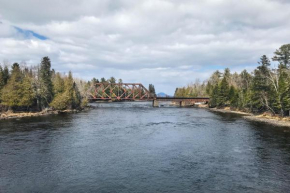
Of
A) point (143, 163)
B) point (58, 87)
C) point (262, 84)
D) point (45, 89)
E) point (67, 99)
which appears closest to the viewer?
point (143, 163)

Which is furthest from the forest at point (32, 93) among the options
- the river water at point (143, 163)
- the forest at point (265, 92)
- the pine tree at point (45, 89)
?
the forest at point (265, 92)

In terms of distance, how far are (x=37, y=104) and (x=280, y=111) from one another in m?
84.2

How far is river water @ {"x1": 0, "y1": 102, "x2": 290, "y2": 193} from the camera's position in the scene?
21.2 meters

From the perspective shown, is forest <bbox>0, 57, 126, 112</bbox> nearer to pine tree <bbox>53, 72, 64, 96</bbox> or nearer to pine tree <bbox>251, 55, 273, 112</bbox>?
pine tree <bbox>53, 72, 64, 96</bbox>

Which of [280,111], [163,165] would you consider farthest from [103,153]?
[280,111]

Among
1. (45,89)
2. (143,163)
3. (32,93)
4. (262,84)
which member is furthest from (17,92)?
(262,84)

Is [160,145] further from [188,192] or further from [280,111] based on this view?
[280,111]

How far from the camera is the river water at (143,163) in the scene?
2125cm

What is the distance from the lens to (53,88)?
95688 millimetres

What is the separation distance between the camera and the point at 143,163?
91.0 ft

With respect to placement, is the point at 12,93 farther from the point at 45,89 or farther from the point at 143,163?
the point at 143,163

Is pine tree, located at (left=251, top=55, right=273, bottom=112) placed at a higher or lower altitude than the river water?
higher

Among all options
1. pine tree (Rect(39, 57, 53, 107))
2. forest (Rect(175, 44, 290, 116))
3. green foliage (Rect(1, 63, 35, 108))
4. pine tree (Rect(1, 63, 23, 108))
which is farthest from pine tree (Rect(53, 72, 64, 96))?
forest (Rect(175, 44, 290, 116))

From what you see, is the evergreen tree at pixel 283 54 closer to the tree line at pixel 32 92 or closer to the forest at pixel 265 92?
the forest at pixel 265 92
